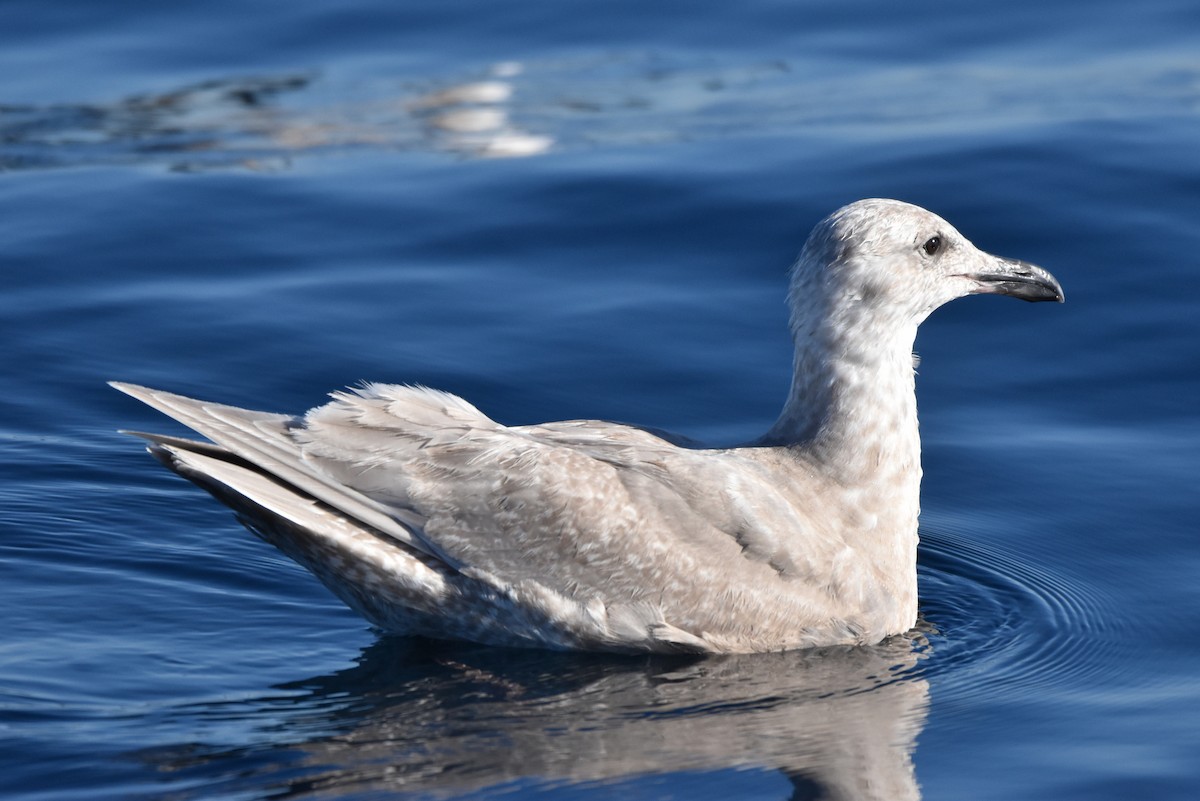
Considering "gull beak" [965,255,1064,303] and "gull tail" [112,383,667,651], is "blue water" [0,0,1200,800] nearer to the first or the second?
"gull tail" [112,383,667,651]

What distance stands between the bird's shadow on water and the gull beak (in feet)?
5.18

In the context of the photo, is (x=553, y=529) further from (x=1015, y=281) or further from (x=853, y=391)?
(x=1015, y=281)

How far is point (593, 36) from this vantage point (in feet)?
51.3

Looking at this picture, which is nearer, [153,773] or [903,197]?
[153,773]

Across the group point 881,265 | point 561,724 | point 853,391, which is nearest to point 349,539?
point 561,724

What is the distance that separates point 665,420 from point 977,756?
136 inches

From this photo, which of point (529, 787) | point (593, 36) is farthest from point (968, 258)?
point (593, 36)

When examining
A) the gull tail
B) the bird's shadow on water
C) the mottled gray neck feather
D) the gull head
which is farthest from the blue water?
the gull head

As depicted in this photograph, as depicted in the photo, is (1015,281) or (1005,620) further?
(1015,281)

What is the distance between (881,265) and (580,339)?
3069 mm

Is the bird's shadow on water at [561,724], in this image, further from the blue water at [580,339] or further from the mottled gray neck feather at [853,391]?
the mottled gray neck feather at [853,391]

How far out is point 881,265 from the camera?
24.0 feet

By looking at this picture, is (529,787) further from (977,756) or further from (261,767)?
(977,756)

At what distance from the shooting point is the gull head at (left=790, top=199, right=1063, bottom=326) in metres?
7.31
